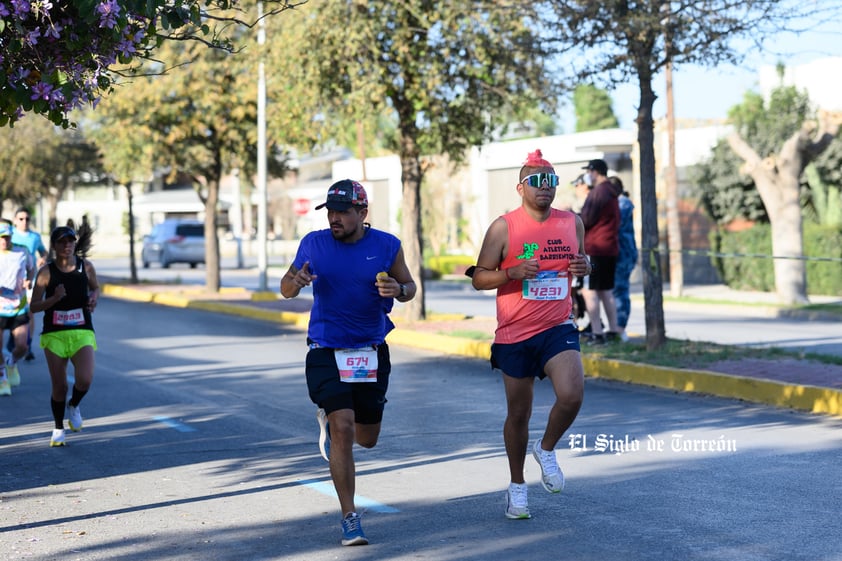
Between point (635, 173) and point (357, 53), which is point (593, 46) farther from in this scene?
point (635, 173)

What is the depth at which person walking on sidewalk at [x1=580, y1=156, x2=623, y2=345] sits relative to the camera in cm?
1509

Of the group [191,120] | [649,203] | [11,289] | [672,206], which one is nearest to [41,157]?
[191,120]

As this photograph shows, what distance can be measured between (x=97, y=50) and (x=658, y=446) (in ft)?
15.8

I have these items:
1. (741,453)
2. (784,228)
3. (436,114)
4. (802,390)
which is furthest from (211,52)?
(741,453)

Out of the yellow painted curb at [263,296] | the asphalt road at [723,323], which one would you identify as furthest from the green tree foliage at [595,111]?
the yellow painted curb at [263,296]

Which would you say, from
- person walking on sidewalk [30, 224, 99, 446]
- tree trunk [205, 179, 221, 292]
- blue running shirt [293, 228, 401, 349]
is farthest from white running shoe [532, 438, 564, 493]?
tree trunk [205, 179, 221, 292]

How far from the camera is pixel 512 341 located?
23.8 feet

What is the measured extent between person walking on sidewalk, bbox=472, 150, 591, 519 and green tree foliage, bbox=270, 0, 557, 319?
9794 mm

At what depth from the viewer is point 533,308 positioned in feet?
23.7

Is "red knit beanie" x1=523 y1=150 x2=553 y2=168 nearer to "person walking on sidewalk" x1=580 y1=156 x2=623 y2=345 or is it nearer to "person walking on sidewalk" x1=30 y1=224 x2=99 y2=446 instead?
"person walking on sidewalk" x1=30 y1=224 x2=99 y2=446

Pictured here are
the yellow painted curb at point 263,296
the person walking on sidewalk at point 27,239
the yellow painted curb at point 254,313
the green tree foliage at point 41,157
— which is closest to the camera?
the person walking on sidewalk at point 27,239

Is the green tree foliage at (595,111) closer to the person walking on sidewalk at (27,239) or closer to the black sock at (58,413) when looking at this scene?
the person walking on sidewalk at (27,239)

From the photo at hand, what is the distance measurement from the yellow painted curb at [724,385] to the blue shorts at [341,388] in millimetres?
5648

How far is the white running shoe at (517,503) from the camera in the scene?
703 centimetres
